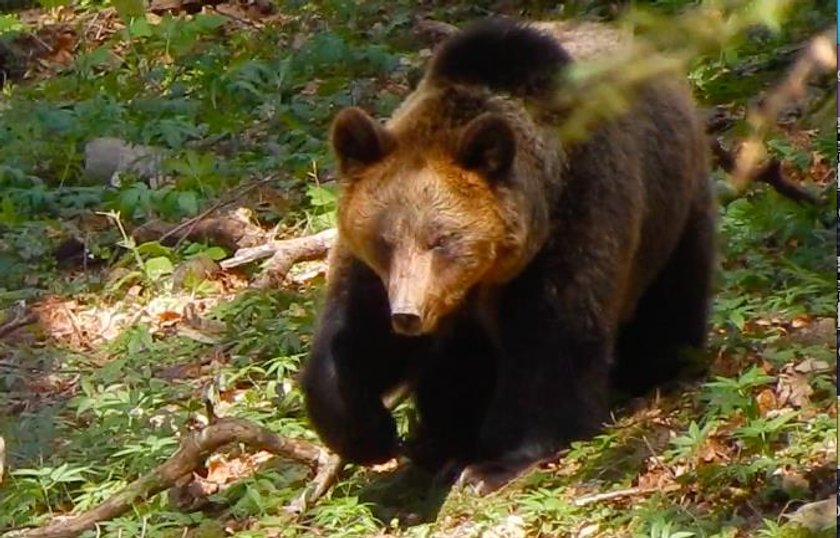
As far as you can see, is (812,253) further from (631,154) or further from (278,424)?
(278,424)

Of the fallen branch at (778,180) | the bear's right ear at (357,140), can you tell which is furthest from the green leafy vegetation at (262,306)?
the bear's right ear at (357,140)

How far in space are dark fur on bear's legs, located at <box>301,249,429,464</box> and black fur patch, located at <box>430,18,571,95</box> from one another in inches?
32.0

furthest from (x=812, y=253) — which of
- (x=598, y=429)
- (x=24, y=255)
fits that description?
(x=24, y=255)

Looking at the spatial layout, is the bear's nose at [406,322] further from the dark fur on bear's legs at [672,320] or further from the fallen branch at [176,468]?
the dark fur on bear's legs at [672,320]

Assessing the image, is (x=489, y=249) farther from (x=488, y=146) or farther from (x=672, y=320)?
(x=672, y=320)

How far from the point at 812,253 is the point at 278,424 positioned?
252 cm

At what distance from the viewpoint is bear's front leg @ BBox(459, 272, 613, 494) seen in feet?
20.3

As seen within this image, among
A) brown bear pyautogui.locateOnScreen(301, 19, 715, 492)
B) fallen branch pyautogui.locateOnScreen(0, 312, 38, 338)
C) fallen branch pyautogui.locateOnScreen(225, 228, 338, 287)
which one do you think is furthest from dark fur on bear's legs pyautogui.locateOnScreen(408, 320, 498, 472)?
fallen branch pyautogui.locateOnScreen(0, 312, 38, 338)

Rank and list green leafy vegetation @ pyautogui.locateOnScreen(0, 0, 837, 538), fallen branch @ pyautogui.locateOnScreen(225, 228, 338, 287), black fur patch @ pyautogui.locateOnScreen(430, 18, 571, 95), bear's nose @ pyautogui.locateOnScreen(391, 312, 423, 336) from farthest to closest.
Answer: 1. fallen branch @ pyautogui.locateOnScreen(225, 228, 338, 287)
2. black fur patch @ pyautogui.locateOnScreen(430, 18, 571, 95)
3. green leafy vegetation @ pyautogui.locateOnScreen(0, 0, 837, 538)
4. bear's nose @ pyautogui.locateOnScreen(391, 312, 423, 336)

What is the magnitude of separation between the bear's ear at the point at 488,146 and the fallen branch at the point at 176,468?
125 cm

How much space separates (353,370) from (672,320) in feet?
5.16

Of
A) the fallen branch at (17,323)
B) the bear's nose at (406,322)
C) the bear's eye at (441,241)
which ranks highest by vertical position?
the bear's eye at (441,241)

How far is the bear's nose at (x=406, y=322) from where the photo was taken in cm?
568

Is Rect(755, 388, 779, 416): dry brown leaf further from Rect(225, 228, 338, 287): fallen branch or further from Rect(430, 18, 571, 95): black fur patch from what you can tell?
Rect(225, 228, 338, 287): fallen branch
